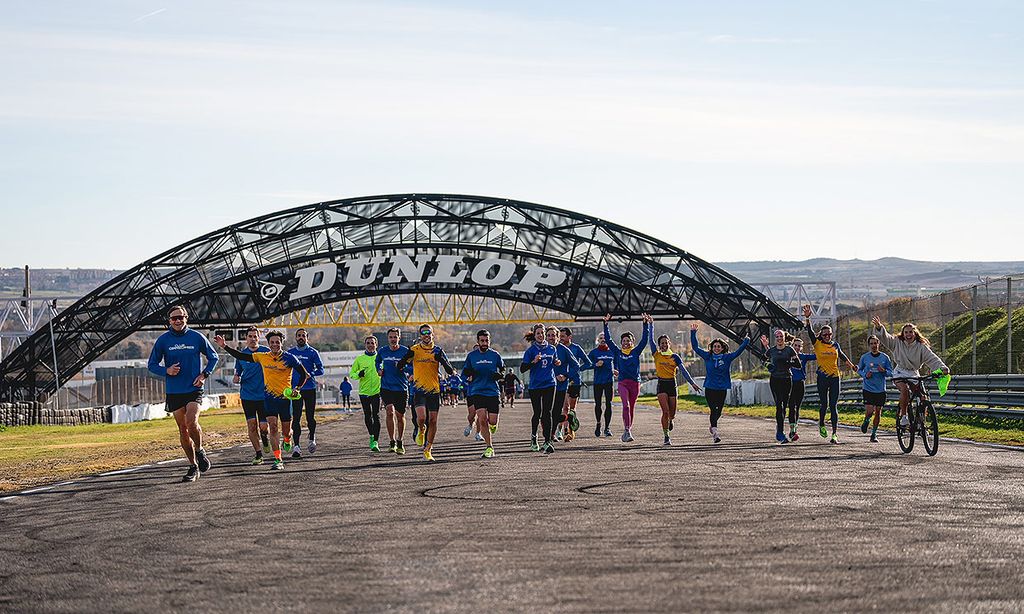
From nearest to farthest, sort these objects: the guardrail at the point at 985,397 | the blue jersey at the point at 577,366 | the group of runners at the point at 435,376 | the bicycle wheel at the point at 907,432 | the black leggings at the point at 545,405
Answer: the group of runners at the point at 435,376
the bicycle wheel at the point at 907,432
the black leggings at the point at 545,405
the blue jersey at the point at 577,366
the guardrail at the point at 985,397

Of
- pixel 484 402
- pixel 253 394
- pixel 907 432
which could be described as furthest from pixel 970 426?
pixel 253 394

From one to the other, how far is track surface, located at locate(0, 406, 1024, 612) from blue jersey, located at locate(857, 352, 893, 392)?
3.48 meters

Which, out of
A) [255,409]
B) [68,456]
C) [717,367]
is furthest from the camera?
[68,456]

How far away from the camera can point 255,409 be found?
18.3 metres

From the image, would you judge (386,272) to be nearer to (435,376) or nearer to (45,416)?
(45,416)

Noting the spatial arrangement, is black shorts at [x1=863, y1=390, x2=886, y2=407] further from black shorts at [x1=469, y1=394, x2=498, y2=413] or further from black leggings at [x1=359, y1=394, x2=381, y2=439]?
black leggings at [x1=359, y1=394, x2=381, y2=439]

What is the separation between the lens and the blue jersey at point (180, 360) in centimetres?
1592

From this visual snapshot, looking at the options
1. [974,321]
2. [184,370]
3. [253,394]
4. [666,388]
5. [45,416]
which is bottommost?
[45,416]

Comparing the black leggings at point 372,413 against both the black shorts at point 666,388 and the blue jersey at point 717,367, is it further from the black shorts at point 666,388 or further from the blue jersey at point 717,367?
the blue jersey at point 717,367

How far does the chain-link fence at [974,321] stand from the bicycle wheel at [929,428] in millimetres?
8532

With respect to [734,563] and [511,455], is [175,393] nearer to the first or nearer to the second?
[511,455]

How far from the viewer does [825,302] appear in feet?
207

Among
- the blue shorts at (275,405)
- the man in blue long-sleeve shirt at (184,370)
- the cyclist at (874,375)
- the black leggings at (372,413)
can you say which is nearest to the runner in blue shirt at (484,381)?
the blue shorts at (275,405)

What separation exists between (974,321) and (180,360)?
18.3 m
